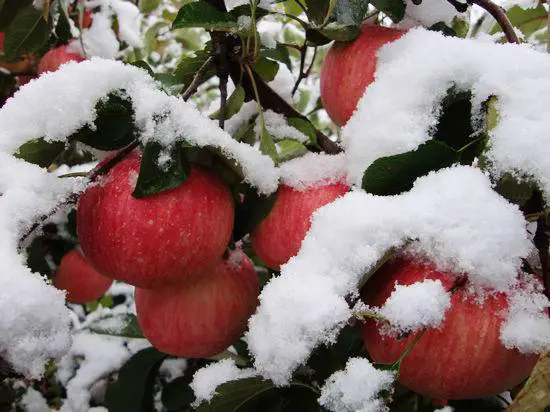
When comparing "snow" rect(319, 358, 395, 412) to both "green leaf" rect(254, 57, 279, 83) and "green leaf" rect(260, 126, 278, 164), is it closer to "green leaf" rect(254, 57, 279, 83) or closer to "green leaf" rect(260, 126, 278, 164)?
"green leaf" rect(260, 126, 278, 164)

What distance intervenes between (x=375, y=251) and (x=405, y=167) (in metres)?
0.10

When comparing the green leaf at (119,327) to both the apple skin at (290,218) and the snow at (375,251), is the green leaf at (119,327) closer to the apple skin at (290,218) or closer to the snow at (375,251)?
the apple skin at (290,218)


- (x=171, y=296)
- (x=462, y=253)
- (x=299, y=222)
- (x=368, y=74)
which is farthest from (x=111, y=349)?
(x=462, y=253)

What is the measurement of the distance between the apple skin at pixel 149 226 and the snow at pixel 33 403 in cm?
76

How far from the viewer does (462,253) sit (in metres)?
0.53

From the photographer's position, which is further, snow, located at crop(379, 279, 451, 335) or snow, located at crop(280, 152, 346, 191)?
snow, located at crop(280, 152, 346, 191)

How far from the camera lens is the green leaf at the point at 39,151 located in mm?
610

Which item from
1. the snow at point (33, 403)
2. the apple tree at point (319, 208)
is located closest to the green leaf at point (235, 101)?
the apple tree at point (319, 208)

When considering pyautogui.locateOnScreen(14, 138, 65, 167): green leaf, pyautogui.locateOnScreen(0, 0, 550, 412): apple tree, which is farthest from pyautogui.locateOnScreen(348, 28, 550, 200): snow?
pyautogui.locateOnScreen(14, 138, 65, 167): green leaf

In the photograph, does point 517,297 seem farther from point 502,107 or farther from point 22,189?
point 22,189

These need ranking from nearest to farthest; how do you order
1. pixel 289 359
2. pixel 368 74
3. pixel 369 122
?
pixel 289 359, pixel 369 122, pixel 368 74

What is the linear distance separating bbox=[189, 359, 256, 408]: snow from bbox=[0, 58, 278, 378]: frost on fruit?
0.23m

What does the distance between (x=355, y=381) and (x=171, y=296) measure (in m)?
0.34

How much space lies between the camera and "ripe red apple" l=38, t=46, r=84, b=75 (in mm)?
1289
